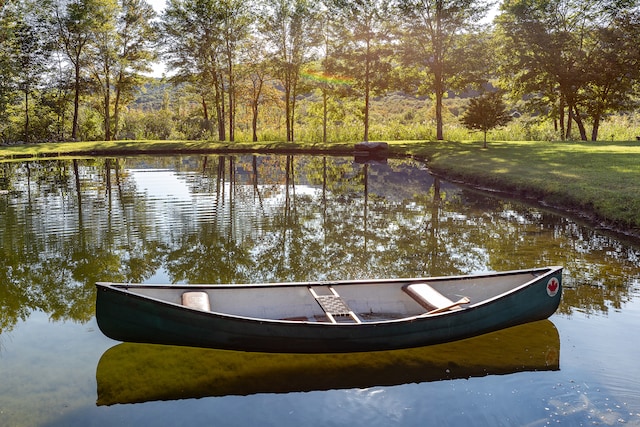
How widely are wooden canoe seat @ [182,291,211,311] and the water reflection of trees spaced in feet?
7.49

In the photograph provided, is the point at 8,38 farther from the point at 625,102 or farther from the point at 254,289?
the point at 625,102

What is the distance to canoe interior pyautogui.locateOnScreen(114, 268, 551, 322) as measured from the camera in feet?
26.9

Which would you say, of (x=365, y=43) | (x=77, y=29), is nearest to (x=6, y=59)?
(x=77, y=29)

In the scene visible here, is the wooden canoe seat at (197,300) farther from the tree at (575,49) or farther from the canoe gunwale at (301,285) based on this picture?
the tree at (575,49)

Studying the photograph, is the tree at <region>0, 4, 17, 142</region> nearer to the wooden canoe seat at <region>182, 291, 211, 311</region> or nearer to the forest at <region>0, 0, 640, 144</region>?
the forest at <region>0, 0, 640, 144</region>

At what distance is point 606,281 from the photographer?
10.5 meters

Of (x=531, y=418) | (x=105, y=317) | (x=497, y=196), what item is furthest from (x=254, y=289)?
(x=497, y=196)

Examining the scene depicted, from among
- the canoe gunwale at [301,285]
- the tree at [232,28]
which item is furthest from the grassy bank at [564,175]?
the tree at [232,28]

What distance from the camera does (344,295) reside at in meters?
8.68

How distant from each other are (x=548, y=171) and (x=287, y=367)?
17.8m

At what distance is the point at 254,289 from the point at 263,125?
63591mm

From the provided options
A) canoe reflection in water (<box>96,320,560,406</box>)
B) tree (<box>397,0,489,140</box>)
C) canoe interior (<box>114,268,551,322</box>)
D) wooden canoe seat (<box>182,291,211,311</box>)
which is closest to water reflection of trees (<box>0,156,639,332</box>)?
canoe interior (<box>114,268,551,322</box>)

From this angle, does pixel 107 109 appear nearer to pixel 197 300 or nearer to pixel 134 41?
pixel 134 41

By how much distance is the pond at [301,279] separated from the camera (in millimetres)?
6316
